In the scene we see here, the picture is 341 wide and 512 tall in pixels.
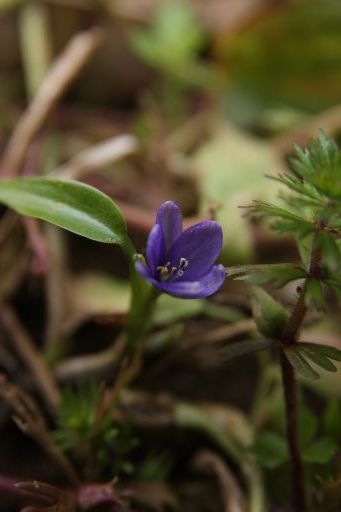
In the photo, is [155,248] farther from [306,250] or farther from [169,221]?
[306,250]

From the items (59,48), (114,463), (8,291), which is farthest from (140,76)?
(114,463)

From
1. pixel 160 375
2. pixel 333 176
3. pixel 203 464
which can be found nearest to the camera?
pixel 333 176

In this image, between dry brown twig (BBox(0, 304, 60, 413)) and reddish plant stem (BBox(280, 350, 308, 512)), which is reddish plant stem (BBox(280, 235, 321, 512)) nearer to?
reddish plant stem (BBox(280, 350, 308, 512))

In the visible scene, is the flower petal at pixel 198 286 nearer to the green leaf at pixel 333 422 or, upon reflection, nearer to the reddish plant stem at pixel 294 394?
the reddish plant stem at pixel 294 394

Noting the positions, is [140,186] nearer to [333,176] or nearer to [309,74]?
[309,74]

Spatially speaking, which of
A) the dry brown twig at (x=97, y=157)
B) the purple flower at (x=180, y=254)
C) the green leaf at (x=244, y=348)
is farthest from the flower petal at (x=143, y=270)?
the dry brown twig at (x=97, y=157)

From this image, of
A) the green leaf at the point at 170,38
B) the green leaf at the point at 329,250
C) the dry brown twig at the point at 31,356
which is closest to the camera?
the green leaf at the point at 329,250
